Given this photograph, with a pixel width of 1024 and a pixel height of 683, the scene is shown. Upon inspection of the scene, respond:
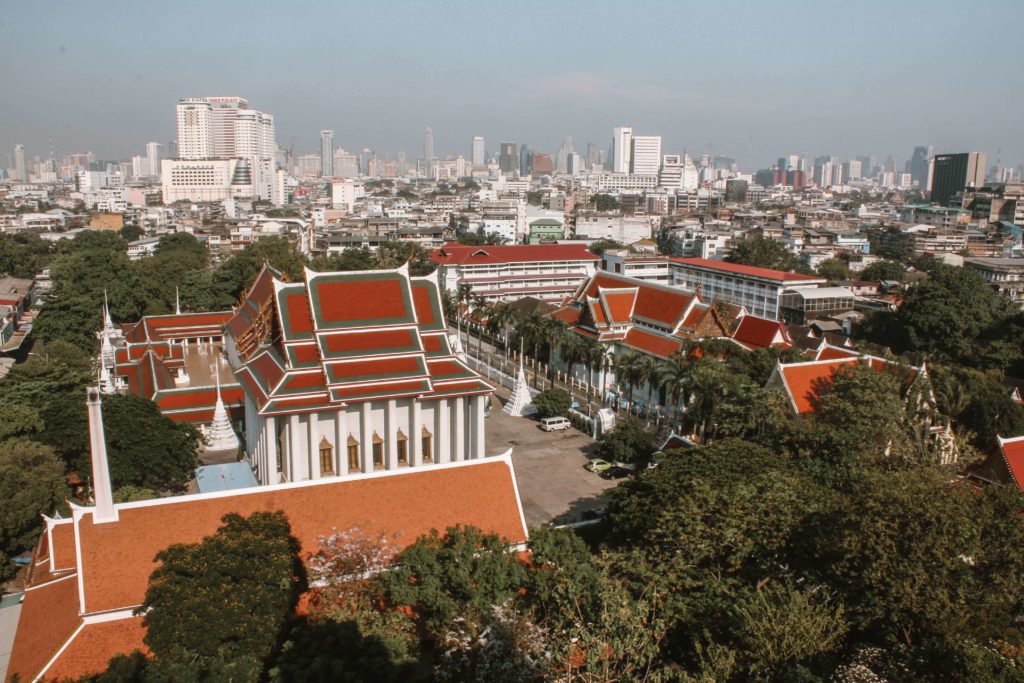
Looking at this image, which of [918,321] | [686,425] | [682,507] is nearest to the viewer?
[682,507]

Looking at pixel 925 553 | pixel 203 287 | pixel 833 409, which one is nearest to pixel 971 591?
pixel 925 553

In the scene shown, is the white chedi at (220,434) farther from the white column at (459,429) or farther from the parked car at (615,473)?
the parked car at (615,473)

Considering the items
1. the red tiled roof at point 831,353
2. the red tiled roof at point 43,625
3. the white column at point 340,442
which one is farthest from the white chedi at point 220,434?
the red tiled roof at point 831,353

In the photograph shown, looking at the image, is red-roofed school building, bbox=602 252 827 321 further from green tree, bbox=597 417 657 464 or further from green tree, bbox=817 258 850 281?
green tree, bbox=597 417 657 464

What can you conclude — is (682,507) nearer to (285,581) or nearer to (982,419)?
(285,581)

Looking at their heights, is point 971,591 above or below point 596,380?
above

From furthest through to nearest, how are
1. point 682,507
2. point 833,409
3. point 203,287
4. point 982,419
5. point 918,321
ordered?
point 203,287 < point 918,321 < point 982,419 < point 833,409 < point 682,507
